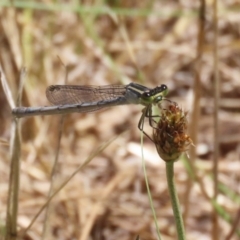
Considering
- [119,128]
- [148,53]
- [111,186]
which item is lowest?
[111,186]

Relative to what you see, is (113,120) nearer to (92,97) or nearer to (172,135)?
(92,97)

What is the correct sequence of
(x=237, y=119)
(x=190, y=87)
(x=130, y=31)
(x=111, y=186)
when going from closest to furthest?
(x=111, y=186), (x=237, y=119), (x=190, y=87), (x=130, y=31)

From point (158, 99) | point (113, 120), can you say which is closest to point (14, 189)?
point (158, 99)

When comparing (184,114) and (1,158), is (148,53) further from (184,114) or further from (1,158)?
(184,114)

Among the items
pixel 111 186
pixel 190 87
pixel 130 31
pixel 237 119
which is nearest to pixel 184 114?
pixel 111 186

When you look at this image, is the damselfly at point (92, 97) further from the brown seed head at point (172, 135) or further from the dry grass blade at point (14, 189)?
the brown seed head at point (172, 135)

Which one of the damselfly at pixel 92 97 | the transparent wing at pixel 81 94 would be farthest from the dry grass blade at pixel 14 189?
the transparent wing at pixel 81 94

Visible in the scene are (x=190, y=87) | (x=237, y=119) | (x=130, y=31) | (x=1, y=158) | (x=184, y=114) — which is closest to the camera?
(x=184, y=114)

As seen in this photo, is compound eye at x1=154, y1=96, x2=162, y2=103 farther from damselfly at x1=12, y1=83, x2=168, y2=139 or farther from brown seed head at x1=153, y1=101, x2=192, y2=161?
brown seed head at x1=153, y1=101, x2=192, y2=161
